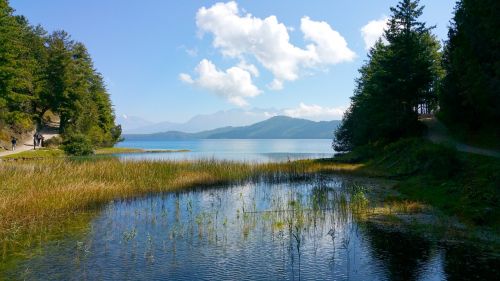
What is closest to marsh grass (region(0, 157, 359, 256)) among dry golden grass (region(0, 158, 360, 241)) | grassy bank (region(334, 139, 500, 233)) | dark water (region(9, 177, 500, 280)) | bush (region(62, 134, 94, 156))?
dry golden grass (region(0, 158, 360, 241))

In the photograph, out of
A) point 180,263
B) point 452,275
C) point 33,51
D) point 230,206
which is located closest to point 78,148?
point 33,51

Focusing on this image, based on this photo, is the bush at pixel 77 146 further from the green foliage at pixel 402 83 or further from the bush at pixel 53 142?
the green foliage at pixel 402 83

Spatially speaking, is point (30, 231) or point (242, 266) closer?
point (242, 266)

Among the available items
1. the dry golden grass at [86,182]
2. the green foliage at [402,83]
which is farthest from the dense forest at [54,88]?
the green foliage at [402,83]

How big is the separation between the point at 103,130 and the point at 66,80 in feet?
74.1

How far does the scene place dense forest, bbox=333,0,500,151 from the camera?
26.3 metres

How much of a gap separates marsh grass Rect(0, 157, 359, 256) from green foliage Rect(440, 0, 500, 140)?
40.0ft

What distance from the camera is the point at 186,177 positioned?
28.1 metres

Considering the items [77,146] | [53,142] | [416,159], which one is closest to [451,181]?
[416,159]

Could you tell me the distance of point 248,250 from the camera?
12.2m

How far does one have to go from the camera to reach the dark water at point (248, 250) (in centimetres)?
1011

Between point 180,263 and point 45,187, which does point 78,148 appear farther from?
point 180,263

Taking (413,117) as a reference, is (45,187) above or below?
below

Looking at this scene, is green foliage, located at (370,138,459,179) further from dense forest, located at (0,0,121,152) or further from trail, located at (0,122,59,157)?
trail, located at (0,122,59,157)
